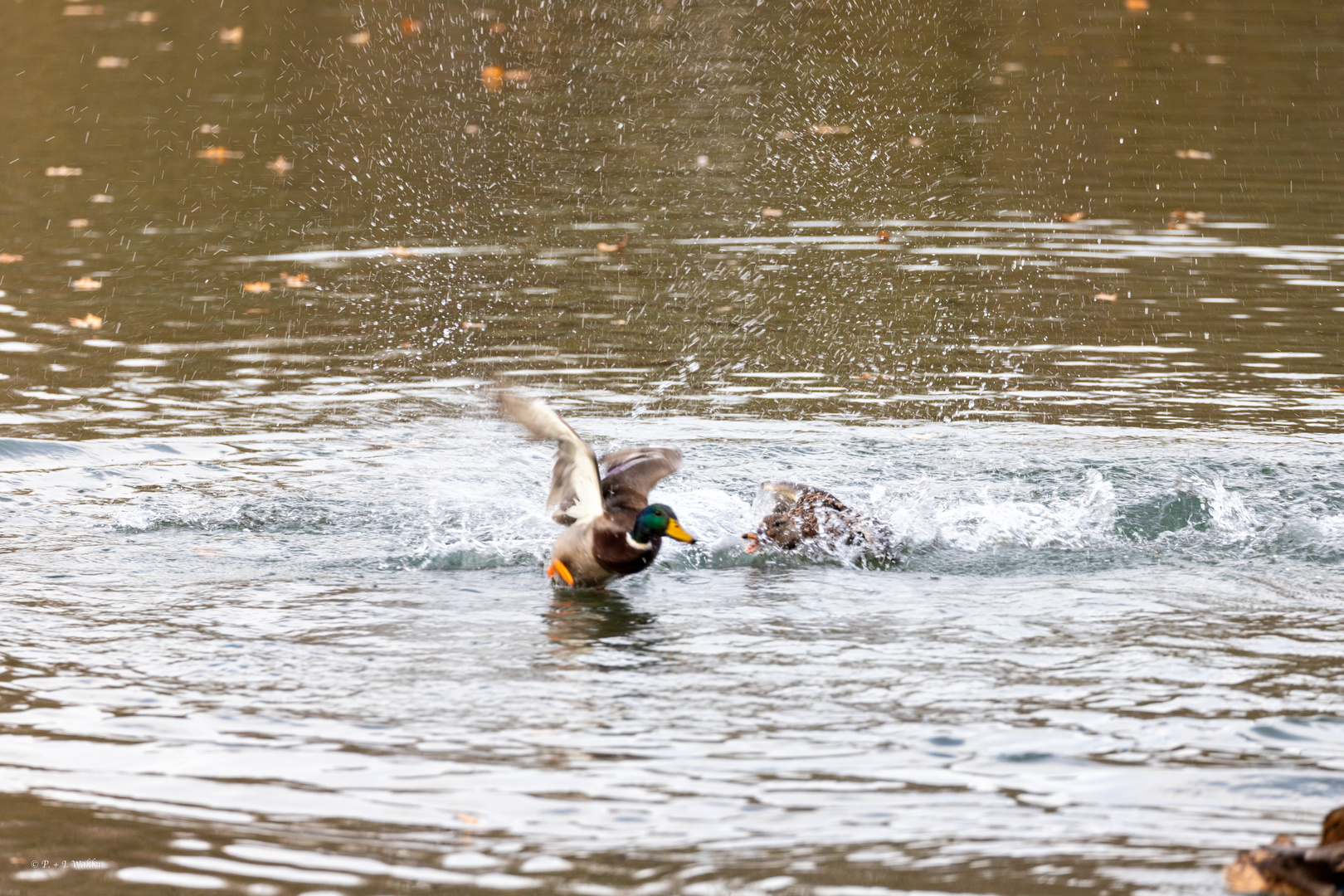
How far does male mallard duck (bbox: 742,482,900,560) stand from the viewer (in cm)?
739

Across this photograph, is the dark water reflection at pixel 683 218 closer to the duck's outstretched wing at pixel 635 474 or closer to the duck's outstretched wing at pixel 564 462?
the duck's outstretched wing at pixel 635 474

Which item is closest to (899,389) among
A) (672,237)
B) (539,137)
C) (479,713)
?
(672,237)

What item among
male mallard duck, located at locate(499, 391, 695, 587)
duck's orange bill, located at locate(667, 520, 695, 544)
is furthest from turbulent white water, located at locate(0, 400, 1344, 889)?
duck's orange bill, located at locate(667, 520, 695, 544)

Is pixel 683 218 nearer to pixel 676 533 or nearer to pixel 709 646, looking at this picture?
pixel 676 533

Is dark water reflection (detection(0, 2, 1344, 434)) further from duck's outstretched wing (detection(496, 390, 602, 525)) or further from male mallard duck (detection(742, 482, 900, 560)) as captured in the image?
duck's outstretched wing (detection(496, 390, 602, 525))

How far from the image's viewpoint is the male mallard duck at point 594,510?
6.91m

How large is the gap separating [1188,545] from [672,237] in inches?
312

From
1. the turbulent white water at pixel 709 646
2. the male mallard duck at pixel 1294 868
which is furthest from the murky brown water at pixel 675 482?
the male mallard duck at pixel 1294 868

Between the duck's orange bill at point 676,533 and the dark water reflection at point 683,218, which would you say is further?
the dark water reflection at point 683,218

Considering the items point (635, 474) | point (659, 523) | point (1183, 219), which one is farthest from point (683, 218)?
point (659, 523)

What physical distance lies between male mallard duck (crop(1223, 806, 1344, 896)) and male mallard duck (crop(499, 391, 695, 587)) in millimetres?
3212

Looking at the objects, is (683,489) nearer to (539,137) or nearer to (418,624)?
(418,624)

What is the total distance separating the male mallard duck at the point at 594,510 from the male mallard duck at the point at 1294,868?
321 centimetres

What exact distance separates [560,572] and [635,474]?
716 mm
